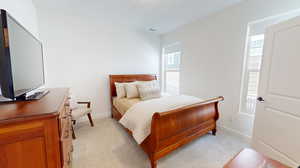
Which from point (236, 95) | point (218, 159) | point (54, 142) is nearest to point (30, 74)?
point (54, 142)

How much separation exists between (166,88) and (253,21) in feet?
9.54

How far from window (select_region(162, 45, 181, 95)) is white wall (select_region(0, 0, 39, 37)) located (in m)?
3.35

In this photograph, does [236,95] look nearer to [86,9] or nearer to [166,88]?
[166,88]

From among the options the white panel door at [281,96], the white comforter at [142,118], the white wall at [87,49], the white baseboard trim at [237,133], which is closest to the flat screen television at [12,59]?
the white comforter at [142,118]

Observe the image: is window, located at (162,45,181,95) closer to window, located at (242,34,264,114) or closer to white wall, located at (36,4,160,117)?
white wall, located at (36,4,160,117)

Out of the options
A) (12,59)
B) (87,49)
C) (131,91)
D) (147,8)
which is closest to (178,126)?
(131,91)

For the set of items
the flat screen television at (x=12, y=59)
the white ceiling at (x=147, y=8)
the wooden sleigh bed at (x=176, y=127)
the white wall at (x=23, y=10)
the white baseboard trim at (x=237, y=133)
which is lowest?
the white baseboard trim at (x=237, y=133)

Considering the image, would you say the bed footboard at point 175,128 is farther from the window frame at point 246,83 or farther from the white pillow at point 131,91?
the white pillow at point 131,91

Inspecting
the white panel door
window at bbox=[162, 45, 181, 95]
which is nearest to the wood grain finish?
the white panel door

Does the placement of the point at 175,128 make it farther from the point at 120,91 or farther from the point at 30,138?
the point at 120,91

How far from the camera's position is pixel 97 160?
6.18 ft

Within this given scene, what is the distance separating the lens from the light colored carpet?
181 centimetres

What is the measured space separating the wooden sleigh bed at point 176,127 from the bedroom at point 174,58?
0.23 m

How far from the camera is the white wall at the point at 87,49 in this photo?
2761mm
